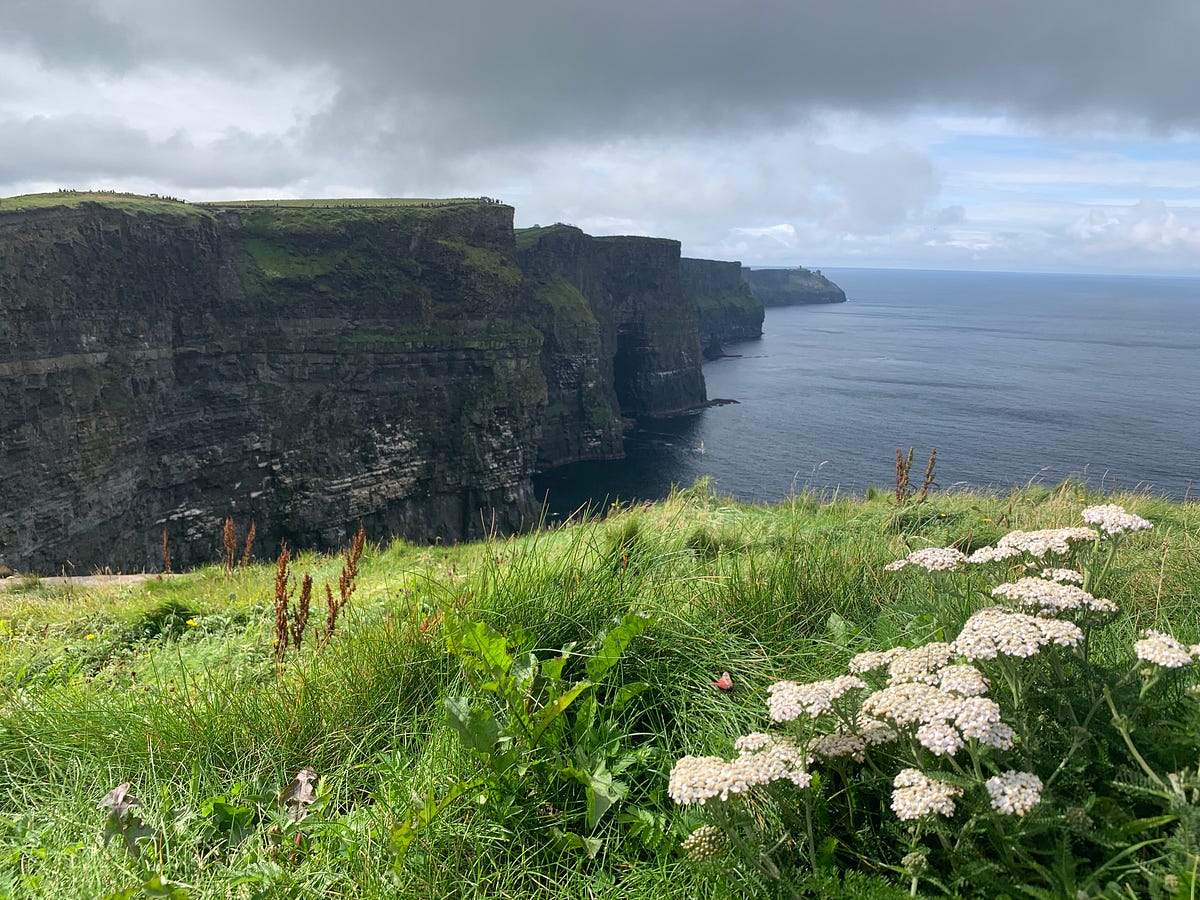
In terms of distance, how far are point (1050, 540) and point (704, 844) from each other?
7.29 ft

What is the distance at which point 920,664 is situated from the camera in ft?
9.98

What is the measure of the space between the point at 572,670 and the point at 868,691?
5.91 feet

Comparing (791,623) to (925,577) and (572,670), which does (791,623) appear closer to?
(925,577)

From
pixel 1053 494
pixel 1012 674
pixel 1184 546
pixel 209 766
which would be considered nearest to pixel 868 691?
pixel 1012 674

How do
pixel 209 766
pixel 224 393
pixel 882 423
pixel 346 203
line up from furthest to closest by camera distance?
1. pixel 882 423
2. pixel 346 203
3. pixel 224 393
4. pixel 209 766

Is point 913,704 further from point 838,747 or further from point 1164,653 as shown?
point 1164,653

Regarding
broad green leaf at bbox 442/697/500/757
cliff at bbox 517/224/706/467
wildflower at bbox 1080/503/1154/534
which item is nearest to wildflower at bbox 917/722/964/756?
wildflower at bbox 1080/503/1154/534

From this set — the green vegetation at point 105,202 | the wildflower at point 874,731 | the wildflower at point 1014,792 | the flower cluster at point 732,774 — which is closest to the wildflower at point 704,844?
the flower cluster at point 732,774

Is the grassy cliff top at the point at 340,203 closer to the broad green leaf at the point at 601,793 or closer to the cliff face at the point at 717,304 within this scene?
the broad green leaf at the point at 601,793

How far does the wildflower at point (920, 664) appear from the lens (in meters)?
2.98

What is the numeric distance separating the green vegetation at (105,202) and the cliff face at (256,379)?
67cm

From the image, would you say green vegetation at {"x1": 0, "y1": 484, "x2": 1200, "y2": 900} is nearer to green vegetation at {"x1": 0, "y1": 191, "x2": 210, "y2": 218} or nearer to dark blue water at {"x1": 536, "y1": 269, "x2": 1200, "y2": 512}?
dark blue water at {"x1": 536, "y1": 269, "x2": 1200, "y2": 512}

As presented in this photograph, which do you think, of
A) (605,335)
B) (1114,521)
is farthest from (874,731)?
(605,335)

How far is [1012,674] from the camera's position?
285 cm
